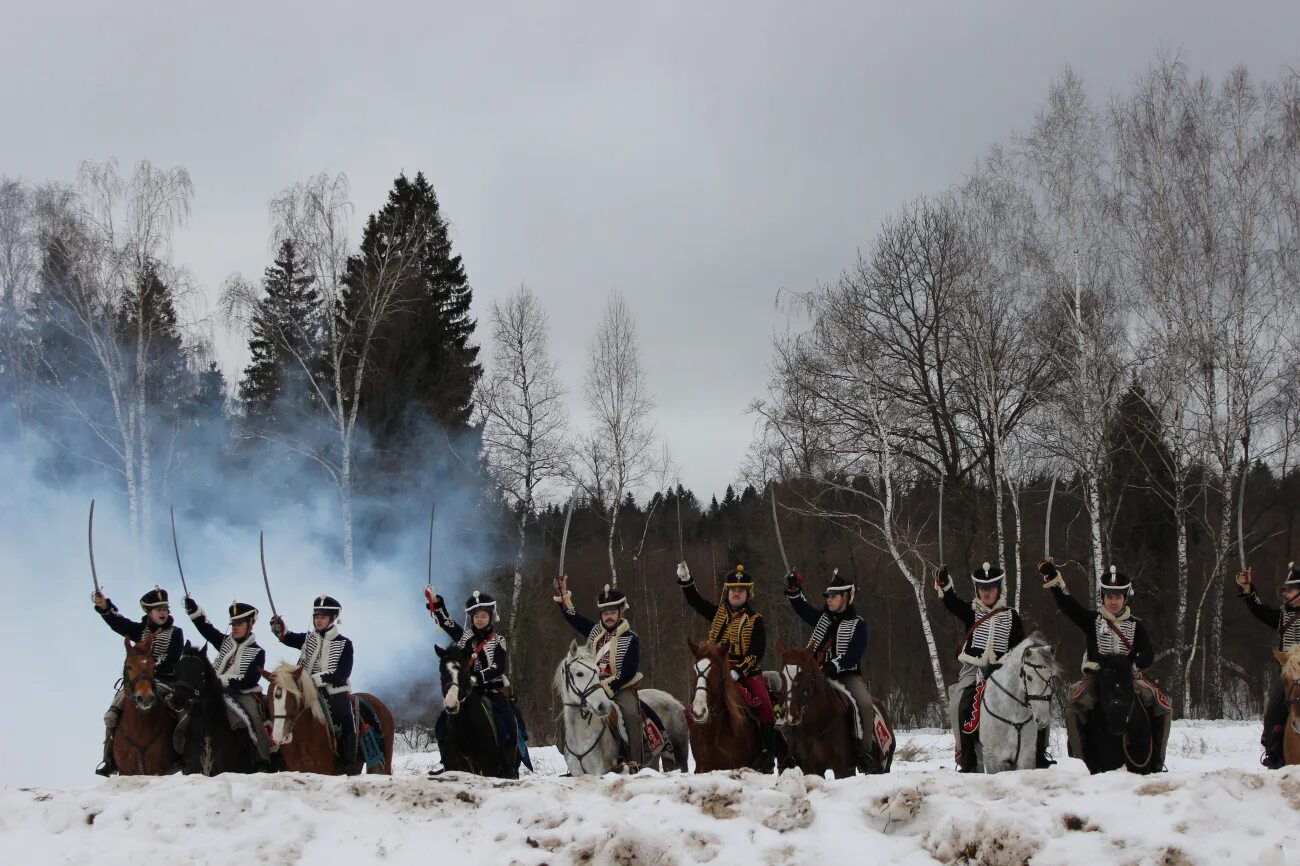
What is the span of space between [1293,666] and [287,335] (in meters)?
22.0

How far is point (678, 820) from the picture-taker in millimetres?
6340

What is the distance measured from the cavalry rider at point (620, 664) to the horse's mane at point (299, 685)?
2601 millimetres

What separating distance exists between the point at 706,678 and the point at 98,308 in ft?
63.9

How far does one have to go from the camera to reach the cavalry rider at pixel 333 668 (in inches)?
418

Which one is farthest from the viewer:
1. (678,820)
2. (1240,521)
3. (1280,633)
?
(1240,521)

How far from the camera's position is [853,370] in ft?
79.9

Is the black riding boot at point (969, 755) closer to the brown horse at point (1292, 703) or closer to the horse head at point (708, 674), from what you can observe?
the horse head at point (708, 674)

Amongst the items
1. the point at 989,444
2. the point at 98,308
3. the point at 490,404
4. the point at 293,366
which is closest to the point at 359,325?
the point at 293,366

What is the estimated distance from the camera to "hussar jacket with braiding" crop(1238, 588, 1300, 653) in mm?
10367

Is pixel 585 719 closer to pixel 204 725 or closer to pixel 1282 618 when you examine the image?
pixel 204 725

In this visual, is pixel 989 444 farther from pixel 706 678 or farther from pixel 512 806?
pixel 512 806

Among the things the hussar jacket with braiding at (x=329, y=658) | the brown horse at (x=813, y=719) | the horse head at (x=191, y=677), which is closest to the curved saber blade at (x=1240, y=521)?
the brown horse at (x=813, y=719)

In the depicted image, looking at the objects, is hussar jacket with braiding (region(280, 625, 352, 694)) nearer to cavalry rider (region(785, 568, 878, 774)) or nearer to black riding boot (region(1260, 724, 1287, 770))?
cavalry rider (region(785, 568, 878, 774))

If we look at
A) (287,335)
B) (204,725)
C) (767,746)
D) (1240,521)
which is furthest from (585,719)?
(287,335)
